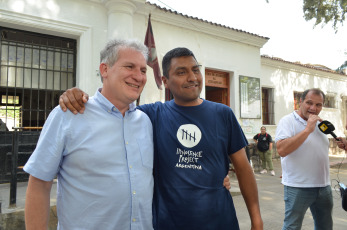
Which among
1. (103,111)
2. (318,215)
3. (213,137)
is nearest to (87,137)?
(103,111)

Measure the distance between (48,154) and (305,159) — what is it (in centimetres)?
242

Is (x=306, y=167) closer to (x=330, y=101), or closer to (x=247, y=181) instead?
(x=247, y=181)

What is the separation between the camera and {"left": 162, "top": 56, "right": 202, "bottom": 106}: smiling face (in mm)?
1671

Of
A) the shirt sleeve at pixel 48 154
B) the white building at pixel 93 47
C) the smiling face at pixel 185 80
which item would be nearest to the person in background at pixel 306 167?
the smiling face at pixel 185 80

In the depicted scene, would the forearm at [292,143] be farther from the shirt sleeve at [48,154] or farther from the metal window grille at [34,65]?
the metal window grille at [34,65]

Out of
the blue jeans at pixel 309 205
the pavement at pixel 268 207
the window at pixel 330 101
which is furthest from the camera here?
the window at pixel 330 101

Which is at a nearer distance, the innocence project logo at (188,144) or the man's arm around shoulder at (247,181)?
the innocence project logo at (188,144)

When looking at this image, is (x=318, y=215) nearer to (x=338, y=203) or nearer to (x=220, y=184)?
(x=220, y=184)

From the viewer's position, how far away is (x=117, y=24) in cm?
629

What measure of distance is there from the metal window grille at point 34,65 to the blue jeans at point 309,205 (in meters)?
5.49

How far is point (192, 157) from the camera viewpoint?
5.12 feet

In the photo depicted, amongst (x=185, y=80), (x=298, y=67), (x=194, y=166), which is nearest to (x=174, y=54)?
(x=185, y=80)

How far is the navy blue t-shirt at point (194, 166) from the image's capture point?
1506 mm

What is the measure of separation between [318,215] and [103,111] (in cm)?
242
